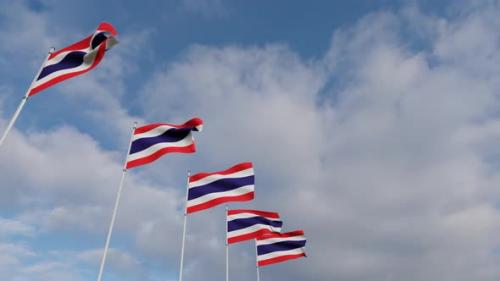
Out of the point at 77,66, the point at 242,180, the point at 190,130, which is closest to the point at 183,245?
the point at 242,180

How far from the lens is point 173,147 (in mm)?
24250

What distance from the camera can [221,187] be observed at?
2959 cm

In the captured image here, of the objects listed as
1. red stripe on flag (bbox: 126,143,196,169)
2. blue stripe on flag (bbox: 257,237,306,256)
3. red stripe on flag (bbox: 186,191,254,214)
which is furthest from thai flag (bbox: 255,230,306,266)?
red stripe on flag (bbox: 126,143,196,169)

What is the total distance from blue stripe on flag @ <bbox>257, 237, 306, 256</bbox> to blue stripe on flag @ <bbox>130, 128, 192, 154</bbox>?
65.6ft

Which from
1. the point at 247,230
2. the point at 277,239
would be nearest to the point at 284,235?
the point at 277,239

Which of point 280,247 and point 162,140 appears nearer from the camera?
point 162,140

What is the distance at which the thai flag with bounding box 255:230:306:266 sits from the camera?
40.9 m

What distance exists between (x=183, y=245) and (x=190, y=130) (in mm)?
7921

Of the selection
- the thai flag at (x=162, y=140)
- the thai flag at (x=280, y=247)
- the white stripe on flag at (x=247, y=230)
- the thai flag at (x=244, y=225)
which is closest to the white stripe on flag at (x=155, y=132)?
the thai flag at (x=162, y=140)

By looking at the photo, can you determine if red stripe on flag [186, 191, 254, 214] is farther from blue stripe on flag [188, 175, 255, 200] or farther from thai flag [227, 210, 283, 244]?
thai flag [227, 210, 283, 244]

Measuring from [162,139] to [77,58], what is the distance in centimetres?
732

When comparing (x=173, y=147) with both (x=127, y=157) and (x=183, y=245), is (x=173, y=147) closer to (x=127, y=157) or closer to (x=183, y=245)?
(x=127, y=157)

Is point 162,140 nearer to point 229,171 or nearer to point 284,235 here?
point 229,171

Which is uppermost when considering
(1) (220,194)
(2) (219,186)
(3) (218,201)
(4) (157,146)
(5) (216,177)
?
(5) (216,177)
